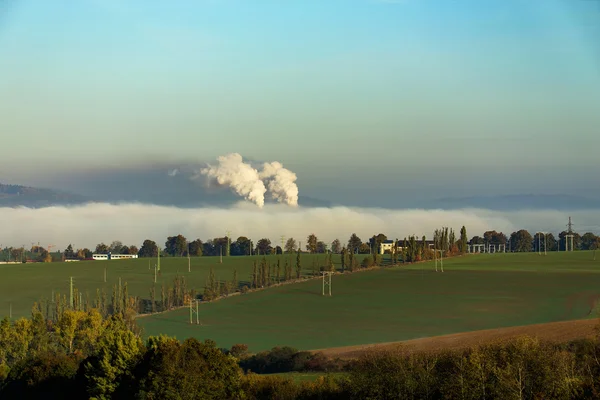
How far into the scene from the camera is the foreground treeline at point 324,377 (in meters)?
61.8

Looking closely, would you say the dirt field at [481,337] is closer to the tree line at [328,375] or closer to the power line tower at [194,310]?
the tree line at [328,375]

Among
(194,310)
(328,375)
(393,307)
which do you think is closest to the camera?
(328,375)

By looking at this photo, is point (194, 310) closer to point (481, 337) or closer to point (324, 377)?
→ point (481, 337)

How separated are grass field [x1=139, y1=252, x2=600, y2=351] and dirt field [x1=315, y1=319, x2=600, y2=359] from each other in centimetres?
1084

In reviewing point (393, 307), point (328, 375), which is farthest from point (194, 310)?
point (328, 375)

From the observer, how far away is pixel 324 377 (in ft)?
284

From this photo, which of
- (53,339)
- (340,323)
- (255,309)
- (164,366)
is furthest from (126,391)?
(255,309)

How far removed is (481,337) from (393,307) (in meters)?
43.9

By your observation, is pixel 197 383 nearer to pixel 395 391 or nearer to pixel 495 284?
pixel 395 391

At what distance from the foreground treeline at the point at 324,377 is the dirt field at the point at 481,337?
9163 mm

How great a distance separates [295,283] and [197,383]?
117 meters

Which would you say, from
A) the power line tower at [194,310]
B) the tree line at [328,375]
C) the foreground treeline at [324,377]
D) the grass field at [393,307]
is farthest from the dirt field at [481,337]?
the power line tower at [194,310]

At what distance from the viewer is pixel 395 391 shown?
6812 centimetres

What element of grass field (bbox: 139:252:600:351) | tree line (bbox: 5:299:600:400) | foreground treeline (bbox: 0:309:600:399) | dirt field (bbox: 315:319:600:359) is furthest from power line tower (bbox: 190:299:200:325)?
tree line (bbox: 5:299:600:400)
